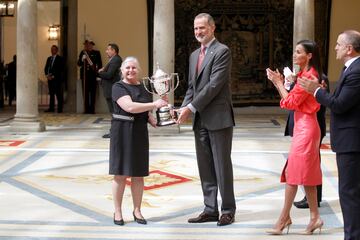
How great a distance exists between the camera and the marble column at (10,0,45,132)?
498 inches

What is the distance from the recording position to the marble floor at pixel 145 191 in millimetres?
5777

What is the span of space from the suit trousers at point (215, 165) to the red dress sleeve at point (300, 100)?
681 mm

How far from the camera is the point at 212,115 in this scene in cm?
596

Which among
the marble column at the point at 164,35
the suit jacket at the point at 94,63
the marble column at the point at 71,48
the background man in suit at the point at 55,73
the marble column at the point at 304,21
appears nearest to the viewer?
the marble column at the point at 164,35

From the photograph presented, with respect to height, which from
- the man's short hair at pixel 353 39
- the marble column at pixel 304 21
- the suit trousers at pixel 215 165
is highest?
the marble column at pixel 304 21

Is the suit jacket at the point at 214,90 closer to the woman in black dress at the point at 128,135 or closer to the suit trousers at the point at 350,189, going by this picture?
the woman in black dress at the point at 128,135

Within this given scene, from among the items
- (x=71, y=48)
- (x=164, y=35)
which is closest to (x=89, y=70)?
(x=71, y=48)

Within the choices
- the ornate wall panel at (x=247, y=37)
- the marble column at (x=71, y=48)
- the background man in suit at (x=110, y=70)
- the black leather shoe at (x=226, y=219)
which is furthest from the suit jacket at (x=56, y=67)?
the black leather shoe at (x=226, y=219)

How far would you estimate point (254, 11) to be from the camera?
17.1m

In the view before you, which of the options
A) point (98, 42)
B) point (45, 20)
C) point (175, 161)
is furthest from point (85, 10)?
point (175, 161)

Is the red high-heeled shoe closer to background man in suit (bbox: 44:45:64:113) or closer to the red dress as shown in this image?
the red dress

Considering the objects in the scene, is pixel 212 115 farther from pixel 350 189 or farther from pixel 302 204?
pixel 350 189

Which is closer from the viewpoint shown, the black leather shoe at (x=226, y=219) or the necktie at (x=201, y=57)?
the black leather shoe at (x=226, y=219)

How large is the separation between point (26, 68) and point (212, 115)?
746 centimetres
